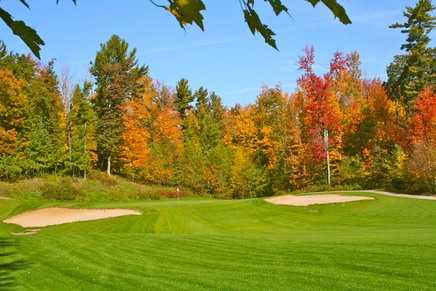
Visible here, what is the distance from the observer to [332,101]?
42.0 m

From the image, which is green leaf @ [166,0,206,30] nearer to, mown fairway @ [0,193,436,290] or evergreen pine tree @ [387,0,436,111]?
mown fairway @ [0,193,436,290]

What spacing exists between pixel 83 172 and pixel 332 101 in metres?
23.3

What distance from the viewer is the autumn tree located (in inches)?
1885

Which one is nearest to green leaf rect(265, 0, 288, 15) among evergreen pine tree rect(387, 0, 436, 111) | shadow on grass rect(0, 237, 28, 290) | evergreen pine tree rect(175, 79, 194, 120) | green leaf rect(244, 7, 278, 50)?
green leaf rect(244, 7, 278, 50)

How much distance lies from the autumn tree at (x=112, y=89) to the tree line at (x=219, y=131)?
11 centimetres

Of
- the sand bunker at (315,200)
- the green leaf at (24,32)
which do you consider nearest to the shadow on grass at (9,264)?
the green leaf at (24,32)

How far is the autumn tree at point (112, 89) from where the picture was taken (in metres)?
47.9

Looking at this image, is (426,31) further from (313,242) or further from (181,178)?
(313,242)

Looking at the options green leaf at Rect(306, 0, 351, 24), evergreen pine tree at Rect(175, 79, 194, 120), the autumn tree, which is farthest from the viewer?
evergreen pine tree at Rect(175, 79, 194, 120)

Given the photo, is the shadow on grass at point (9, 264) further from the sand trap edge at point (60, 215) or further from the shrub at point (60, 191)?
the shrub at point (60, 191)

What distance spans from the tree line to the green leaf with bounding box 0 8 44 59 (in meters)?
33.2

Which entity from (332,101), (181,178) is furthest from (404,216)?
(181,178)

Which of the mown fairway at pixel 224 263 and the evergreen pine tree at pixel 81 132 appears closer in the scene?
the mown fairway at pixel 224 263

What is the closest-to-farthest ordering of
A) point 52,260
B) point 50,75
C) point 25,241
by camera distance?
1. point 52,260
2. point 25,241
3. point 50,75
